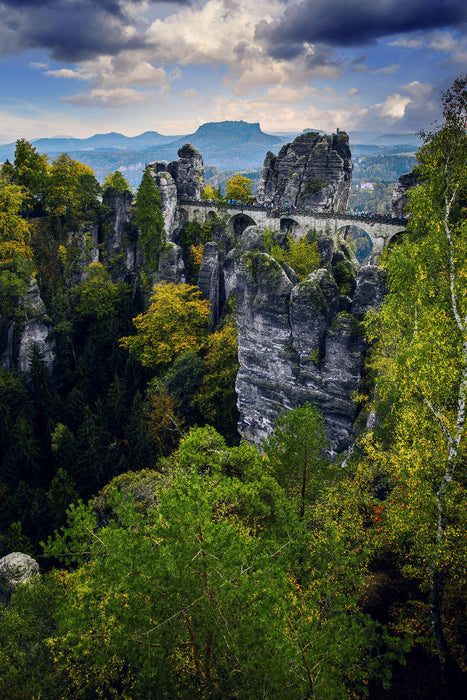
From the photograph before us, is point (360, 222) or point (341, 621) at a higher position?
point (360, 222)

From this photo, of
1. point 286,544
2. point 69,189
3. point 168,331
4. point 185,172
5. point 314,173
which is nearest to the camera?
point 286,544

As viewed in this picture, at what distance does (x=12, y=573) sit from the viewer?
1823 centimetres

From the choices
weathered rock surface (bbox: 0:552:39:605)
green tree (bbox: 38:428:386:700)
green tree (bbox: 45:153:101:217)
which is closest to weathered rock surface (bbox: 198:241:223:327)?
green tree (bbox: 45:153:101:217)

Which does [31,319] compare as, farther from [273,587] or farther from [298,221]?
[273,587]

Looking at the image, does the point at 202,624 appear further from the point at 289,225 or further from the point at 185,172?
the point at 185,172

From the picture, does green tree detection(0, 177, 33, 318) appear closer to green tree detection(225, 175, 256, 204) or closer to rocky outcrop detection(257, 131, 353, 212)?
green tree detection(225, 175, 256, 204)

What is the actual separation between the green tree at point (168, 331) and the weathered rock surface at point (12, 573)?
67.4 feet

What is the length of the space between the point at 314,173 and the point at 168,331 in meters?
29.8

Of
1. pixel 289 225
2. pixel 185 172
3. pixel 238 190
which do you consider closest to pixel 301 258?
pixel 289 225

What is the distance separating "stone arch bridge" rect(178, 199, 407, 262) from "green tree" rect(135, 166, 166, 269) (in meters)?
6.88

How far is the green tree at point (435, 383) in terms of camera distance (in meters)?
10.2

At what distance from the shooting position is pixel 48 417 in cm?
3553

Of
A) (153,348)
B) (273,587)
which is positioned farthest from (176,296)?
(273,587)

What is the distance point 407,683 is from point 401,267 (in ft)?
45.4
